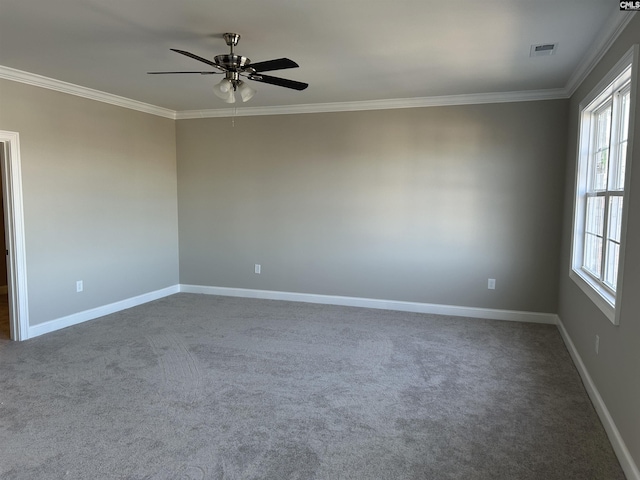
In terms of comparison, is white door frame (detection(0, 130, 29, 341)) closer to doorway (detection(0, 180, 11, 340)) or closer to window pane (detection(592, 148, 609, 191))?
doorway (detection(0, 180, 11, 340))

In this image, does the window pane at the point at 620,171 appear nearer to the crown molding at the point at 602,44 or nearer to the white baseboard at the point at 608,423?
the crown molding at the point at 602,44

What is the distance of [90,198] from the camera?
4691mm

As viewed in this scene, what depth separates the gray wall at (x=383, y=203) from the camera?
470 cm

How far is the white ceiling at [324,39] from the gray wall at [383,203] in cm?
69

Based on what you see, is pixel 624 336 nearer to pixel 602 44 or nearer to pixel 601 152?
pixel 601 152

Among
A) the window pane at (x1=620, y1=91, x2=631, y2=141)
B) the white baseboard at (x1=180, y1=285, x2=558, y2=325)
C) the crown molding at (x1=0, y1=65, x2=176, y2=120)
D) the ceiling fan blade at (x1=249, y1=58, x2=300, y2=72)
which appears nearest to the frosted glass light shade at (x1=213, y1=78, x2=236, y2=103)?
A: the ceiling fan blade at (x1=249, y1=58, x2=300, y2=72)

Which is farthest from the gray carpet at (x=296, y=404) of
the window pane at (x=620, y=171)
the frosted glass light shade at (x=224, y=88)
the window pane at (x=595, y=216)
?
the frosted glass light shade at (x=224, y=88)

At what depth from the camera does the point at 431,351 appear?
3.88 m

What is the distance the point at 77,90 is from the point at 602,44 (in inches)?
185

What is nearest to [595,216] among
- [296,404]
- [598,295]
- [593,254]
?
[593,254]

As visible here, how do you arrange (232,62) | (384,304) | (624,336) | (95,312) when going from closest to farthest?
(624,336)
(232,62)
(95,312)
(384,304)

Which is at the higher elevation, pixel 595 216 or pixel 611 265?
pixel 595 216

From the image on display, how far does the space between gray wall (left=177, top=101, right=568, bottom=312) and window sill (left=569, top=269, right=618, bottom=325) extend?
1152mm

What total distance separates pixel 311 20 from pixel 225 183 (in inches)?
135
